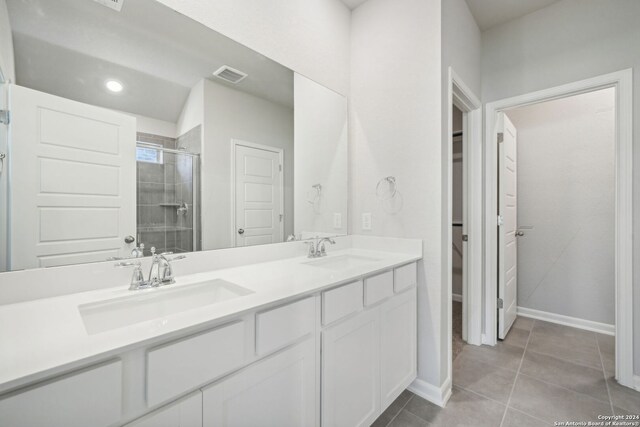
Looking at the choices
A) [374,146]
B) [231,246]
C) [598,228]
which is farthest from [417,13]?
[598,228]

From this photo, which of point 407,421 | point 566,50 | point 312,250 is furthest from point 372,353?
point 566,50

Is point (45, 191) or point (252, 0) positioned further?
point (252, 0)

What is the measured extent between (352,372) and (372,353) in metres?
0.17

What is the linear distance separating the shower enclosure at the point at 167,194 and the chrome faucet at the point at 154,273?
0.09 meters

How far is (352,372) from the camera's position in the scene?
4.17 ft

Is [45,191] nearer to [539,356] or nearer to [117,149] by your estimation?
[117,149]

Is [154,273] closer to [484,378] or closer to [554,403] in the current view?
[484,378]

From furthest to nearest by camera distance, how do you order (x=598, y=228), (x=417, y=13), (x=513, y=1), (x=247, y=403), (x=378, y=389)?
(x=598, y=228) < (x=513, y=1) < (x=417, y=13) < (x=378, y=389) < (x=247, y=403)

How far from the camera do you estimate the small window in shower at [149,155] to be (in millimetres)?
1161

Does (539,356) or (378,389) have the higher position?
(378,389)

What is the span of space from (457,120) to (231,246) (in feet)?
10.8

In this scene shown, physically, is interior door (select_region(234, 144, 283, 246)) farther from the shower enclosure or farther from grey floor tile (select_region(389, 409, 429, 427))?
grey floor tile (select_region(389, 409, 429, 427))

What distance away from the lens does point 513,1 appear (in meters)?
2.18

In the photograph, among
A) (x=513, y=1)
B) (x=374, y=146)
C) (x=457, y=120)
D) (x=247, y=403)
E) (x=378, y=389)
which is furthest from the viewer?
(x=457, y=120)
